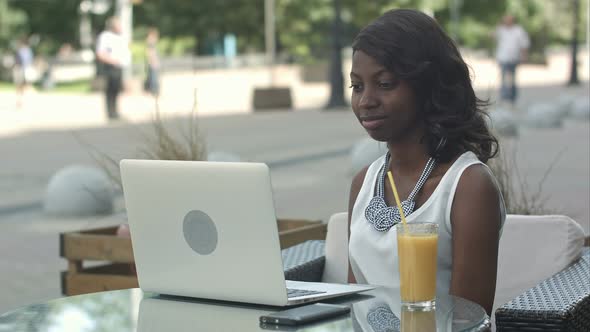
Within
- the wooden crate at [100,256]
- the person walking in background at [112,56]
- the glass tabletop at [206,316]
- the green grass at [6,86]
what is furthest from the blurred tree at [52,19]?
the glass tabletop at [206,316]

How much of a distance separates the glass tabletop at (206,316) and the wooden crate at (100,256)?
2945 millimetres

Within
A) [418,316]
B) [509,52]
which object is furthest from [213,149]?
[418,316]

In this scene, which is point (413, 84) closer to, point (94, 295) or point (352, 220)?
point (352, 220)

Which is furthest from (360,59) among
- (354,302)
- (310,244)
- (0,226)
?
(0,226)

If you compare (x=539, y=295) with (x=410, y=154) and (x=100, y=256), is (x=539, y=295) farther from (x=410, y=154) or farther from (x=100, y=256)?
(x=100, y=256)

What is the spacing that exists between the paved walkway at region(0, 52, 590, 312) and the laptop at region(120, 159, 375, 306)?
3802mm

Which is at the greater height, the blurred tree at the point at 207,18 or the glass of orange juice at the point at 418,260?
the glass of orange juice at the point at 418,260

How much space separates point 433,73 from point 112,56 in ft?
67.2

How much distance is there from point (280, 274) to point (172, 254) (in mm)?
339

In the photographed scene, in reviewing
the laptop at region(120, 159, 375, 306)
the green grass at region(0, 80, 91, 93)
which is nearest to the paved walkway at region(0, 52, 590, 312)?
the laptop at region(120, 159, 375, 306)

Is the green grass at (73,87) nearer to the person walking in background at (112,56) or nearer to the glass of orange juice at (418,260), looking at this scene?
the person walking in background at (112,56)

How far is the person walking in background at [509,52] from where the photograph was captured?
25.5 m

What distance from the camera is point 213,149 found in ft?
Result: 51.0

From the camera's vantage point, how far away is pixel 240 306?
3209 mm
